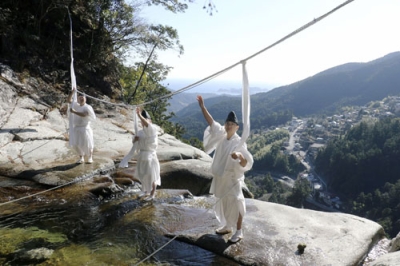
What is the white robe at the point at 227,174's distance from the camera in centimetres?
538

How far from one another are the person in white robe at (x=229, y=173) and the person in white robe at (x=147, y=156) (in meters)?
2.25

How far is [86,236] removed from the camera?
573cm

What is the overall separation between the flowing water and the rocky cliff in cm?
5

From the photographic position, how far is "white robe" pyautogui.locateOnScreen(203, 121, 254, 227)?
17.6 ft

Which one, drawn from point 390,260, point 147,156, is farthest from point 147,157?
point 390,260

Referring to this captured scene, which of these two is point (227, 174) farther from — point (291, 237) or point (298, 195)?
point (298, 195)

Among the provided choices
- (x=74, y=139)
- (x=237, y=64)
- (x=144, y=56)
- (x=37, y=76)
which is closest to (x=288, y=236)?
(x=237, y=64)

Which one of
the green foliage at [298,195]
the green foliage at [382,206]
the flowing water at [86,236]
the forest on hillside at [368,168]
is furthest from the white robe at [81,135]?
the green foliage at [298,195]

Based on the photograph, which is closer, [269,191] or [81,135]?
[81,135]

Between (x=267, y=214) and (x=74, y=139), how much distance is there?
21.6 feet

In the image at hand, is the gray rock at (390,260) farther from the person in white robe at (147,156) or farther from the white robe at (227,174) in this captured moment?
the person in white robe at (147,156)

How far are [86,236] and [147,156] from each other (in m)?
2.49

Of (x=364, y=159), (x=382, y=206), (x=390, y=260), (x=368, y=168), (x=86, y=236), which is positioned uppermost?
(x=86, y=236)

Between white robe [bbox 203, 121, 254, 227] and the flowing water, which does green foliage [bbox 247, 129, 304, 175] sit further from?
white robe [bbox 203, 121, 254, 227]
